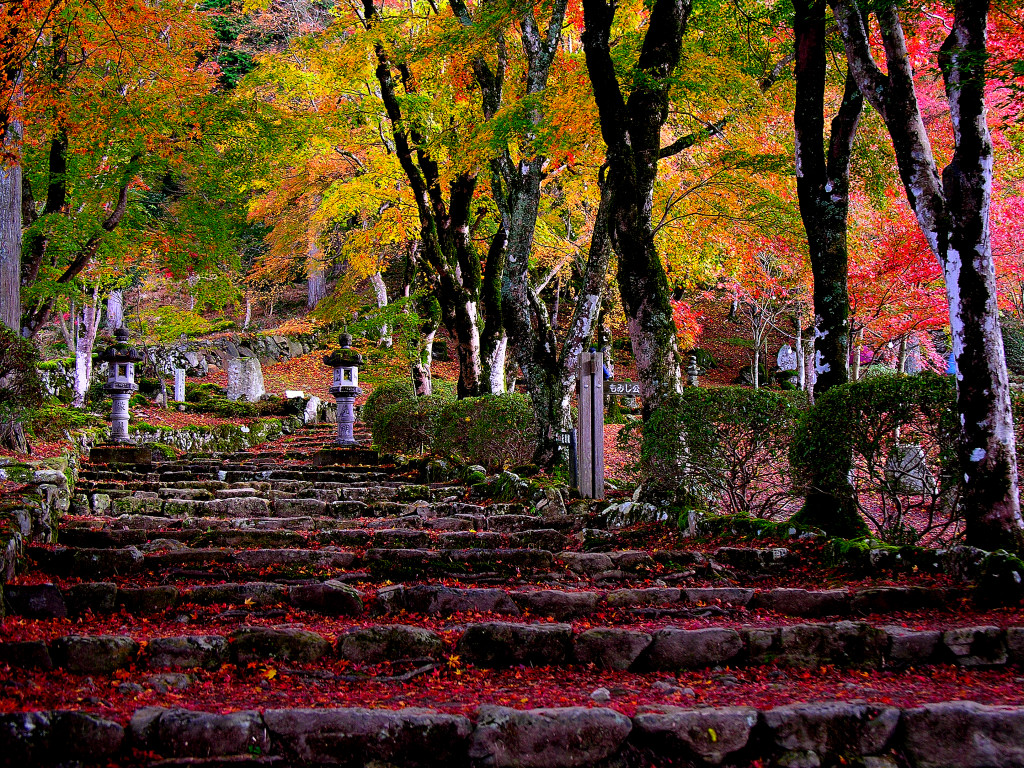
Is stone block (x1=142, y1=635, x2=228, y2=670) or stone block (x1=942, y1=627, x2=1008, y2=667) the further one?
stone block (x1=942, y1=627, x2=1008, y2=667)

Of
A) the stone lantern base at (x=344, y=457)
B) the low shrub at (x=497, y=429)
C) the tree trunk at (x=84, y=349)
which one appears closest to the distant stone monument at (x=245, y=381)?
the tree trunk at (x=84, y=349)

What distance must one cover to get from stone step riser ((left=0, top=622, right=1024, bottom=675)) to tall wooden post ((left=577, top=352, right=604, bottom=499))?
464 cm

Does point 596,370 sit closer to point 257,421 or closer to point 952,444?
point 952,444

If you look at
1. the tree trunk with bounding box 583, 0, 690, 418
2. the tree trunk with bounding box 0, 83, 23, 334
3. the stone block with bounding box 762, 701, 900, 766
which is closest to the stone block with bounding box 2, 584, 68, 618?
the stone block with bounding box 762, 701, 900, 766

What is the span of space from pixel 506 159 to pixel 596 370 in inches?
202

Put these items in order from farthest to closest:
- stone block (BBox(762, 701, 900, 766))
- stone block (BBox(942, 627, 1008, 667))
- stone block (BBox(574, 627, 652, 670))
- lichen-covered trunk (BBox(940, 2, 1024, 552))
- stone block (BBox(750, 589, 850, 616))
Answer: lichen-covered trunk (BBox(940, 2, 1024, 552)) → stone block (BBox(750, 589, 850, 616)) → stone block (BBox(574, 627, 652, 670)) → stone block (BBox(942, 627, 1008, 667)) → stone block (BBox(762, 701, 900, 766))

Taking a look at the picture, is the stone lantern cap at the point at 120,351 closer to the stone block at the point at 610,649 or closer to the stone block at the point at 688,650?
the stone block at the point at 610,649

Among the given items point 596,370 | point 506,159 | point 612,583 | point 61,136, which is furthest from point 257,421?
point 612,583

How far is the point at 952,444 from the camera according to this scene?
5.74 metres

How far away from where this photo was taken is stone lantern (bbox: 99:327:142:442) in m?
16.1

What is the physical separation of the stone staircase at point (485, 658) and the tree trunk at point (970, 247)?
0.72m

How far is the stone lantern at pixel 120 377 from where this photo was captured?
16.1m

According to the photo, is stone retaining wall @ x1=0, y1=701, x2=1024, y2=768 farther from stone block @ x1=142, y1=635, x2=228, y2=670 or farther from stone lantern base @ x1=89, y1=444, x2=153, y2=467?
stone lantern base @ x1=89, y1=444, x2=153, y2=467

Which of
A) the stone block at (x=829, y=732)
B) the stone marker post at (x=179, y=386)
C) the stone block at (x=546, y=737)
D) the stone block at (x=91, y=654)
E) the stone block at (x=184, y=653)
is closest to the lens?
the stone block at (x=546, y=737)
